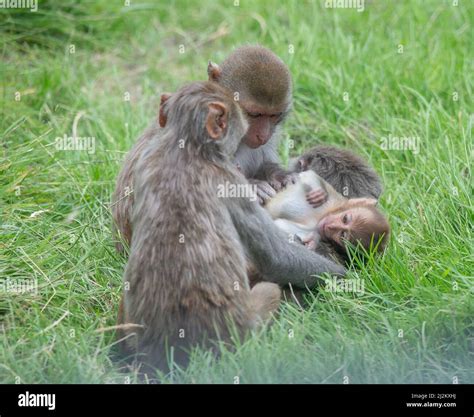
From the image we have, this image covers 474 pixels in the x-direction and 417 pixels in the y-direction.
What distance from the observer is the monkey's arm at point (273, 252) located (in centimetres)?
666

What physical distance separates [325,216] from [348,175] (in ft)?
2.05

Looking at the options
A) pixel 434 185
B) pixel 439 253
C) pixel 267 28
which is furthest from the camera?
pixel 267 28

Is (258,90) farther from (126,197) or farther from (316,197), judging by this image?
(126,197)

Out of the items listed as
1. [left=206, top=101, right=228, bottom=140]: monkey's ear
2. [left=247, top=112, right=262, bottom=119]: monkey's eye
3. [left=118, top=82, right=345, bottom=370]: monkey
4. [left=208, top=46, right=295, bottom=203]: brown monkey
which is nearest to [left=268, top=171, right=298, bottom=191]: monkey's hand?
[left=208, top=46, right=295, bottom=203]: brown monkey

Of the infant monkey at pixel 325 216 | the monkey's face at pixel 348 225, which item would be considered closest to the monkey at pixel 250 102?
the infant monkey at pixel 325 216

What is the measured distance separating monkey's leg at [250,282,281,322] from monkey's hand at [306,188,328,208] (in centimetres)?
114

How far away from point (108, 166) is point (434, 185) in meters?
3.13

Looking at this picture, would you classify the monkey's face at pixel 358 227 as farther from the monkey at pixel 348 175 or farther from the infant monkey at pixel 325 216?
the monkey at pixel 348 175

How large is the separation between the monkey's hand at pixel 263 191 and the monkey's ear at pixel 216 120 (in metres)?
1.41

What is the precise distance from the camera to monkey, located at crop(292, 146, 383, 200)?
828cm

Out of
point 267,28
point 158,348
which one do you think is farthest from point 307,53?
point 158,348

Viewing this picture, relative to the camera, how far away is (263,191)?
26.3 feet
